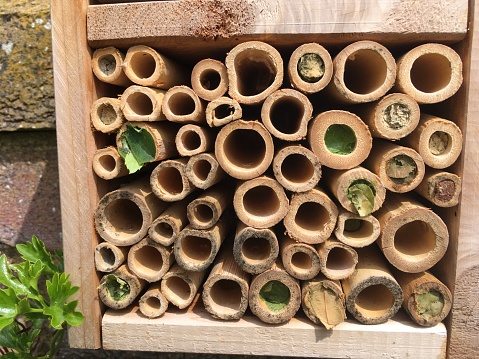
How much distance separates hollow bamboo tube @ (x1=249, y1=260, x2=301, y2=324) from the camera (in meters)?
0.73

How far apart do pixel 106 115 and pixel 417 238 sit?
614 mm

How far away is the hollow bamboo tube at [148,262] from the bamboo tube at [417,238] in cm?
38

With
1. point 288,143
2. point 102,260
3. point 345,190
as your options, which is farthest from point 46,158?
point 345,190

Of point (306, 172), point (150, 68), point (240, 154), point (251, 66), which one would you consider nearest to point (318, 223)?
point (306, 172)

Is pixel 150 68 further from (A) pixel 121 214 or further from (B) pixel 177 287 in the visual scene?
(B) pixel 177 287

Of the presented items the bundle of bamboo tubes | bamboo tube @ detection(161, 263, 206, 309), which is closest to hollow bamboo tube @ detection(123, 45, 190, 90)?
the bundle of bamboo tubes

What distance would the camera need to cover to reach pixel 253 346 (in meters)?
0.76

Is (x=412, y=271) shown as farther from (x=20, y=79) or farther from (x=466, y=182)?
(x=20, y=79)

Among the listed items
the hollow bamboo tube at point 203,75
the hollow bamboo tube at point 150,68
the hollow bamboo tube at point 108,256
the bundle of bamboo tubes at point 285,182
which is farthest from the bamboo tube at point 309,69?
the hollow bamboo tube at point 108,256

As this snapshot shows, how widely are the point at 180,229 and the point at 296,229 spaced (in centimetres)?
21

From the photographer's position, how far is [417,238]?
781 mm

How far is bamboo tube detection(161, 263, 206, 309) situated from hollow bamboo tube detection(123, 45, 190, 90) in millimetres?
339

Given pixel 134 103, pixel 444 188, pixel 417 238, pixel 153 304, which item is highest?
pixel 134 103

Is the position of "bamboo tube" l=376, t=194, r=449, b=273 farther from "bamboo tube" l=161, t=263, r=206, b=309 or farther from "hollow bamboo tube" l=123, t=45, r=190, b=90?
"hollow bamboo tube" l=123, t=45, r=190, b=90
